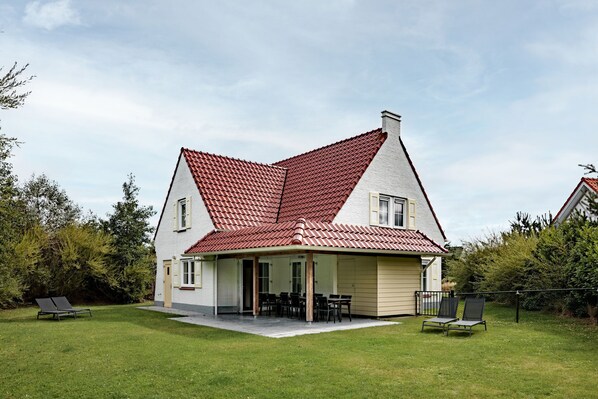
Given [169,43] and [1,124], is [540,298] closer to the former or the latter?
[169,43]

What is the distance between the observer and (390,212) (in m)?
21.1

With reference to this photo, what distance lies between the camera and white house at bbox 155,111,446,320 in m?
17.7

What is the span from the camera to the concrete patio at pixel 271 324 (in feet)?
46.5

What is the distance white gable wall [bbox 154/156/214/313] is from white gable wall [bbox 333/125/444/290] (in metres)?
5.77

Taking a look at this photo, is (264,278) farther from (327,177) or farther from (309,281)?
(309,281)

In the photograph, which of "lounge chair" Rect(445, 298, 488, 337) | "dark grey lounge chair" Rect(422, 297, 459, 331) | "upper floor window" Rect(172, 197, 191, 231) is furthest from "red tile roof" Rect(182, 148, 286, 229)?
"lounge chair" Rect(445, 298, 488, 337)

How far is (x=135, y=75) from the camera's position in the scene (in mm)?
15219

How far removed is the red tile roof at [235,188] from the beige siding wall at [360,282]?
4.20 meters

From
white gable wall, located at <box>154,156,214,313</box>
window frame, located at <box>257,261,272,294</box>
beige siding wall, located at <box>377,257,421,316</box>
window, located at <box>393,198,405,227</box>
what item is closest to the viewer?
beige siding wall, located at <box>377,257,421,316</box>

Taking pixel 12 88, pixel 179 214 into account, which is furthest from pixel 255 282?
pixel 12 88

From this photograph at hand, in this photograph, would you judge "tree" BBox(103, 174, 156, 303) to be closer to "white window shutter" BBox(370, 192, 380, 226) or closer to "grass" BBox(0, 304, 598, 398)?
"grass" BBox(0, 304, 598, 398)

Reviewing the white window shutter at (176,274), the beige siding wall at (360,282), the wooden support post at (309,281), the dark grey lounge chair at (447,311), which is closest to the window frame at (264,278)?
the white window shutter at (176,274)

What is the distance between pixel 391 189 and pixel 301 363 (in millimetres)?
12692

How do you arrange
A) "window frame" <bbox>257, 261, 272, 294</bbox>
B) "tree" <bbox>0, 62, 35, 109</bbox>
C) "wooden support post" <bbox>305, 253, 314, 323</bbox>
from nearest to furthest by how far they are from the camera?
"tree" <bbox>0, 62, 35, 109</bbox>, "wooden support post" <bbox>305, 253, 314, 323</bbox>, "window frame" <bbox>257, 261, 272, 294</bbox>
